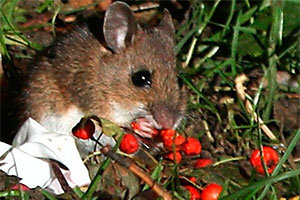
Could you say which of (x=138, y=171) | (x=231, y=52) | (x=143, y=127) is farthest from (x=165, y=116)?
(x=231, y=52)

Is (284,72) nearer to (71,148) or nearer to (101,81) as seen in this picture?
(101,81)

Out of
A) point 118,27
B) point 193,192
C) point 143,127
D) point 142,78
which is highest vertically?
point 118,27

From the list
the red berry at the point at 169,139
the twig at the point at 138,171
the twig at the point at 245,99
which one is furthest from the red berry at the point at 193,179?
the twig at the point at 245,99

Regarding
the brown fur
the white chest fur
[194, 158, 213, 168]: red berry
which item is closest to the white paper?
the white chest fur

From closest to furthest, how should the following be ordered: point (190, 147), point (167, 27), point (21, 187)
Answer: point (21, 187) → point (190, 147) → point (167, 27)

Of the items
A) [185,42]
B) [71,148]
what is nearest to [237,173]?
[71,148]

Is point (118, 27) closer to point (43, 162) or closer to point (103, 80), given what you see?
point (103, 80)

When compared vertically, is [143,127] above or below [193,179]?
above
